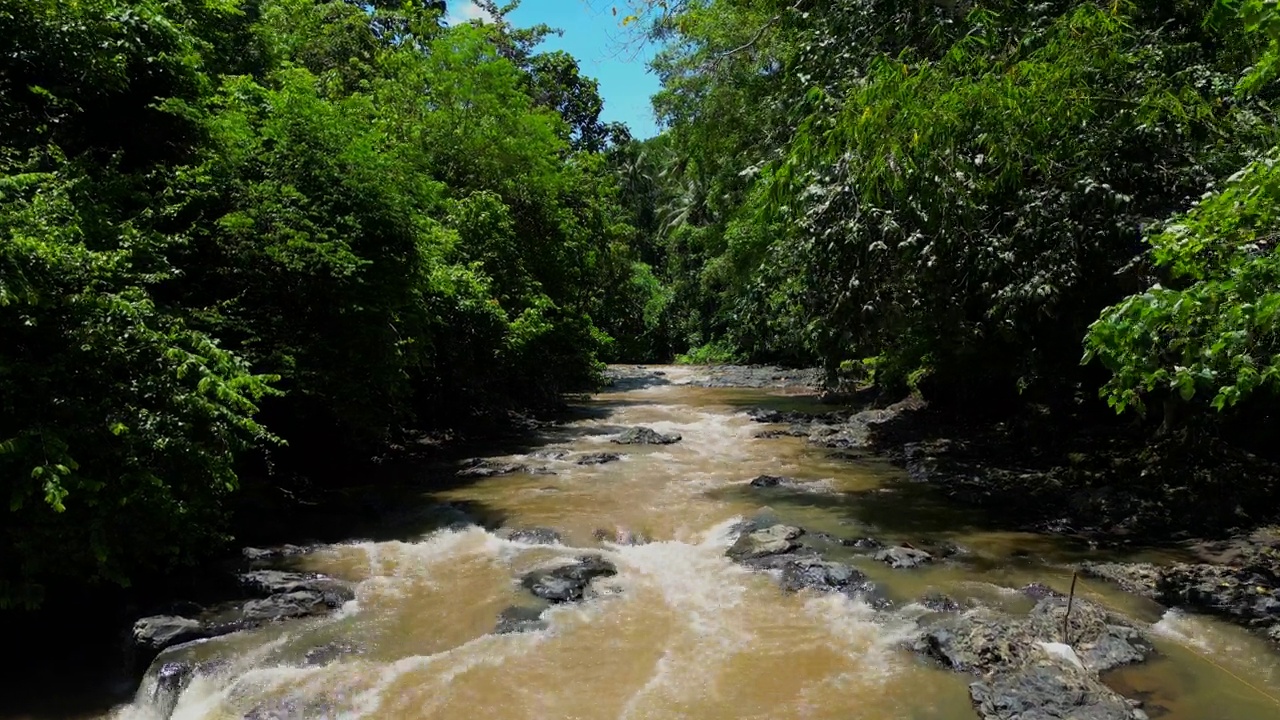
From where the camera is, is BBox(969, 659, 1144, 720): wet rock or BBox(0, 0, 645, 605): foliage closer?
BBox(969, 659, 1144, 720): wet rock

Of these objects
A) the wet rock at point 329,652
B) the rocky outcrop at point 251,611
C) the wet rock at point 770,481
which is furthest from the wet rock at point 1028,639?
the wet rock at point 770,481

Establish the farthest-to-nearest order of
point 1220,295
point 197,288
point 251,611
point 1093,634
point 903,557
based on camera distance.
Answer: point 197,288, point 903,557, point 251,611, point 1093,634, point 1220,295

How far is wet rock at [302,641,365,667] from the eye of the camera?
5477 millimetres

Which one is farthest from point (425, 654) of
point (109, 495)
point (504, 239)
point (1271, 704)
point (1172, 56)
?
point (504, 239)

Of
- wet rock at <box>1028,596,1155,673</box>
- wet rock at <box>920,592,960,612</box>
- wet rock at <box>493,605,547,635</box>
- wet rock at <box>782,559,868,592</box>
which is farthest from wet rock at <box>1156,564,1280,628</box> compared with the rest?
wet rock at <box>493,605,547,635</box>

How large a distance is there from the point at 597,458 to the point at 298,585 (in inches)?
252

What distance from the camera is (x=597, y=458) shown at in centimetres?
1269

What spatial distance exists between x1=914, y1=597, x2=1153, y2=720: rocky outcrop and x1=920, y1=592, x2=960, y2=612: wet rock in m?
0.18

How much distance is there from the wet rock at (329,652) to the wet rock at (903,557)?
480cm

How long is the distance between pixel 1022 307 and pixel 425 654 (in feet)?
22.8

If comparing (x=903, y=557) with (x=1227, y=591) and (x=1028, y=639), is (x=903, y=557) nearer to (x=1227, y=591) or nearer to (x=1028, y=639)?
(x=1028, y=639)

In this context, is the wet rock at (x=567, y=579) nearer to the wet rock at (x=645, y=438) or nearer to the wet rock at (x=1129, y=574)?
the wet rock at (x=1129, y=574)

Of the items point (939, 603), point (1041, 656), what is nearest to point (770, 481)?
point (939, 603)

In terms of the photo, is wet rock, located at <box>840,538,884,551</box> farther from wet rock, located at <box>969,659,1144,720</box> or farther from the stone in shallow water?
wet rock, located at <box>969,659,1144,720</box>
